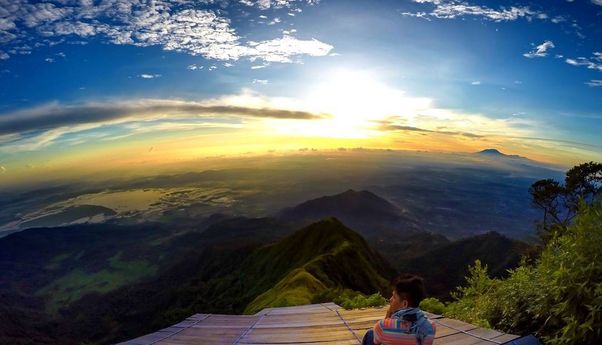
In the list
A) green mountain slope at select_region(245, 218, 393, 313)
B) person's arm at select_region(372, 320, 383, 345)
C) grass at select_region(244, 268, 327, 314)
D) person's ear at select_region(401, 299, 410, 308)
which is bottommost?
green mountain slope at select_region(245, 218, 393, 313)

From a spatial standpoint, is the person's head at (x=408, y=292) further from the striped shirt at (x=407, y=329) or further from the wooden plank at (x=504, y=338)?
the wooden plank at (x=504, y=338)

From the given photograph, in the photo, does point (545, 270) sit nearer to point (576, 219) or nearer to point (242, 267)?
point (576, 219)

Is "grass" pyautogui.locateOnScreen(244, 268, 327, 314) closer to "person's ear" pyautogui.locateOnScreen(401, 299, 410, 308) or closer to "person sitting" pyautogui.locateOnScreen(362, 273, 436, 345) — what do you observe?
"person sitting" pyautogui.locateOnScreen(362, 273, 436, 345)

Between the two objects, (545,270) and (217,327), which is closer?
(545,270)

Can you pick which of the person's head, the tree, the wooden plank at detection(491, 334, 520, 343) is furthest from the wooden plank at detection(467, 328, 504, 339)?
the tree

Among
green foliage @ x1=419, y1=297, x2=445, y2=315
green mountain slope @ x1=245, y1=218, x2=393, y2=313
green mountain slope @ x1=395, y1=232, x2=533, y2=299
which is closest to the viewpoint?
green foliage @ x1=419, y1=297, x2=445, y2=315

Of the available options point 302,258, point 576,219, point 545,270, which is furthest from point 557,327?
point 302,258

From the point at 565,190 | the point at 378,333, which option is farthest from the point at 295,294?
the point at 378,333
